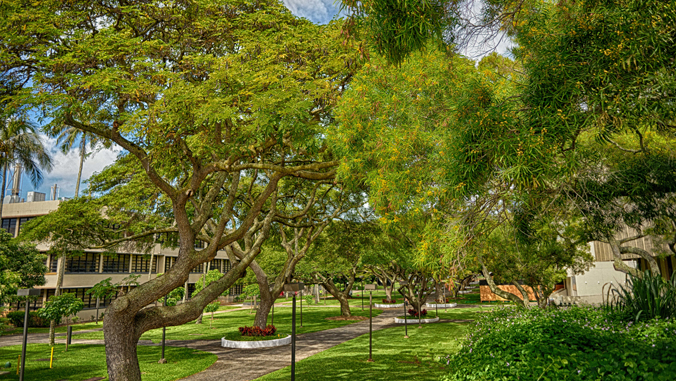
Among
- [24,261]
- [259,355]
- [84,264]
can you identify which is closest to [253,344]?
[259,355]

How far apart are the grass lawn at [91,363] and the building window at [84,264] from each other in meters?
20.6

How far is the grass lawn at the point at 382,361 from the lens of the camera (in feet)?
41.2

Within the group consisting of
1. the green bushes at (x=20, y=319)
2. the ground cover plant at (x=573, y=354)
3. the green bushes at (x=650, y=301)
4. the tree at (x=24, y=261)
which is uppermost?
the tree at (x=24, y=261)

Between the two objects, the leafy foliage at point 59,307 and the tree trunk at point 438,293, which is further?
the tree trunk at point 438,293

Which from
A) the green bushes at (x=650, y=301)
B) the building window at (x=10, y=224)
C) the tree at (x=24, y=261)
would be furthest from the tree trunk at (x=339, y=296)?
the building window at (x=10, y=224)

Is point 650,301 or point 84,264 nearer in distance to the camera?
point 650,301

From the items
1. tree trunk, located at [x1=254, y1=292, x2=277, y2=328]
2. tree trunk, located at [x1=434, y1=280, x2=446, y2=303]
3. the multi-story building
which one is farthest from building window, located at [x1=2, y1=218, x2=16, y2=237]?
tree trunk, located at [x1=434, y1=280, x2=446, y2=303]

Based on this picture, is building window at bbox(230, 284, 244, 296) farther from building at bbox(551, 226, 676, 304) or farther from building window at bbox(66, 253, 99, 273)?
building at bbox(551, 226, 676, 304)

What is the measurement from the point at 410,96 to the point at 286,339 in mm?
15486

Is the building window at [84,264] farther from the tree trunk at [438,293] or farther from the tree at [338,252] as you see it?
the tree trunk at [438,293]

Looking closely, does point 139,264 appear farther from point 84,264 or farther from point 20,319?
point 20,319

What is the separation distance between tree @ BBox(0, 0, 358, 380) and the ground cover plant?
5.93m

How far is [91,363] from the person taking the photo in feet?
54.7

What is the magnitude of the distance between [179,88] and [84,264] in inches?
1549
